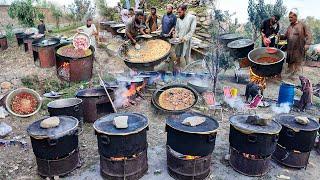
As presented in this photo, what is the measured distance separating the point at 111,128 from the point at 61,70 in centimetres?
578

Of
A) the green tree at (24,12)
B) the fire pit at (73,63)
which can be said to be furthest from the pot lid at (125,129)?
the green tree at (24,12)

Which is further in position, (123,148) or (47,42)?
(47,42)

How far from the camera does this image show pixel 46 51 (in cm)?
1098

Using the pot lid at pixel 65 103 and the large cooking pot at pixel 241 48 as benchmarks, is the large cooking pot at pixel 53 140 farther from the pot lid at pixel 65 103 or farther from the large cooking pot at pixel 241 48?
the large cooking pot at pixel 241 48

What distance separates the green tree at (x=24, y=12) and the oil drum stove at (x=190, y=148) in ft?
41.3

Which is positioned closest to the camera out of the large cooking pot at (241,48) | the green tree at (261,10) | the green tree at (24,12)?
the large cooking pot at (241,48)

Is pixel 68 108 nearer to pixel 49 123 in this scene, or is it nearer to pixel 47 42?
pixel 49 123

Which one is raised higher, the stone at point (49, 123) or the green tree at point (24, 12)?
the green tree at point (24, 12)

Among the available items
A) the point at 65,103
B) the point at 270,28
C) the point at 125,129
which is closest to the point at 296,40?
the point at 270,28

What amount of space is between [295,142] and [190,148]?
2.07 meters

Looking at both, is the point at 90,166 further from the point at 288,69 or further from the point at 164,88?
the point at 288,69

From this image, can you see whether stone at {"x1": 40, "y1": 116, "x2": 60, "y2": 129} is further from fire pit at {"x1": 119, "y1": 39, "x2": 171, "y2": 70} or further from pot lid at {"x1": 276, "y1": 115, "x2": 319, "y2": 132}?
pot lid at {"x1": 276, "y1": 115, "x2": 319, "y2": 132}

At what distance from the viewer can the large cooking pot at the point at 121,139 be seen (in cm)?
523

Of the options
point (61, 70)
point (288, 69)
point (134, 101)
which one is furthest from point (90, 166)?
point (288, 69)
